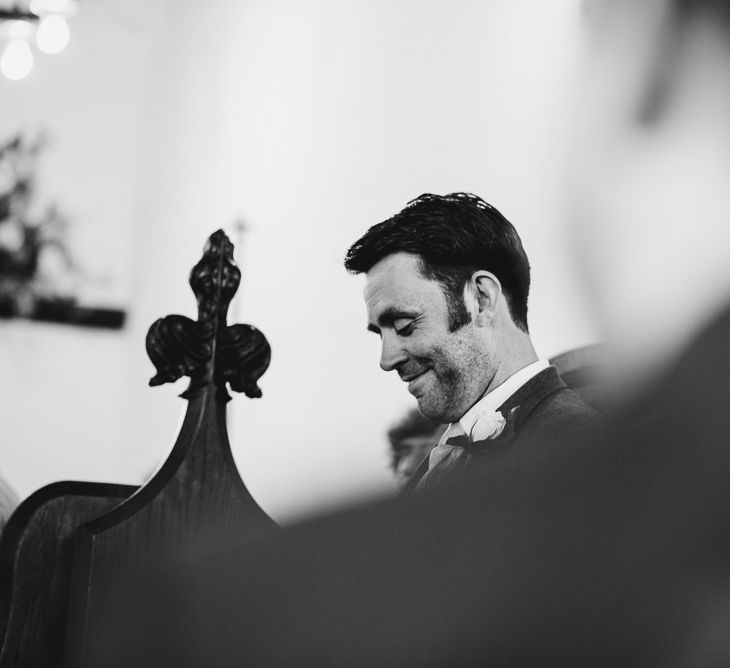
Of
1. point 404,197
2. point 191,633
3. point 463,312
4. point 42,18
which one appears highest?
point 42,18

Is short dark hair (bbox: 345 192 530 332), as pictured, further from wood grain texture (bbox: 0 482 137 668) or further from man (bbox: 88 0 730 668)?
man (bbox: 88 0 730 668)

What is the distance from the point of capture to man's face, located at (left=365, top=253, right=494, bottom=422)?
864mm

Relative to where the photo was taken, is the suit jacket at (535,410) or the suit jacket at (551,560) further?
the suit jacket at (535,410)

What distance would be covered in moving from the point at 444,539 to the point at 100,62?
3994mm

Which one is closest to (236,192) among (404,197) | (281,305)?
(281,305)

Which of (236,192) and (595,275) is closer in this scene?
(595,275)

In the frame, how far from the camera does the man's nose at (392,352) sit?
0.88m

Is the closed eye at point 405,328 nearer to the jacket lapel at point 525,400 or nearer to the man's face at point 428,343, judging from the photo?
the man's face at point 428,343

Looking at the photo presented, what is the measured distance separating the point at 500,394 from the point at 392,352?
101mm

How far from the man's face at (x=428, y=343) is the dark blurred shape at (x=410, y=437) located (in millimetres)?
836

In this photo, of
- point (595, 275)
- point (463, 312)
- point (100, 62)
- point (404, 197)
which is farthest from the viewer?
point (100, 62)

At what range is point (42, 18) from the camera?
10.7 ft

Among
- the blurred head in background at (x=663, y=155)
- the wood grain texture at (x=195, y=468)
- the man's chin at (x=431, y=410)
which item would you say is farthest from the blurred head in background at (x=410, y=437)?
the blurred head in background at (x=663, y=155)

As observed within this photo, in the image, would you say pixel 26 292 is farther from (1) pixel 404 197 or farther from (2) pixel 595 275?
(2) pixel 595 275
